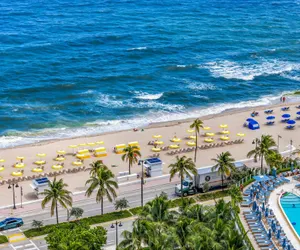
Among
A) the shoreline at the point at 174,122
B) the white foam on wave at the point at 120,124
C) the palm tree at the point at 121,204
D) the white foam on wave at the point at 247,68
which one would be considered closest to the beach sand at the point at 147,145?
the shoreline at the point at 174,122

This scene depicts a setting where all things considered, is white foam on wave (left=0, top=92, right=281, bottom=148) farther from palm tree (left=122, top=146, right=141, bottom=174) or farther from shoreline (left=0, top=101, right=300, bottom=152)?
palm tree (left=122, top=146, right=141, bottom=174)

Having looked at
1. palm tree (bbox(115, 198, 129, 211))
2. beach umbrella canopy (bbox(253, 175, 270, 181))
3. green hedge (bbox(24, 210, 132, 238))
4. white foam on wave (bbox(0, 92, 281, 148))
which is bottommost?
white foam on wave (bbox(0, 92, 281, 148))

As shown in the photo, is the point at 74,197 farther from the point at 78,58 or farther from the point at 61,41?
the point at 61,41

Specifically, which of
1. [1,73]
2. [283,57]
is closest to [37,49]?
[1,73]

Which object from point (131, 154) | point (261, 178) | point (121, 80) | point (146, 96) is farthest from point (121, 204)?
point (121, 80)

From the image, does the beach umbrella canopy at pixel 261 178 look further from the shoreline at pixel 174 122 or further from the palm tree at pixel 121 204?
the shoreline at pixel 174 122

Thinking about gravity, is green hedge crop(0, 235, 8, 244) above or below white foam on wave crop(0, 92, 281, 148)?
above

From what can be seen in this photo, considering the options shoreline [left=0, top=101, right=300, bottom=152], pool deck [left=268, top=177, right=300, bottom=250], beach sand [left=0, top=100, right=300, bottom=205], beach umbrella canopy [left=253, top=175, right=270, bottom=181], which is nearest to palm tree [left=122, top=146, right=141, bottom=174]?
beach sand [left=0, top=100, right=300, bottom=205]
